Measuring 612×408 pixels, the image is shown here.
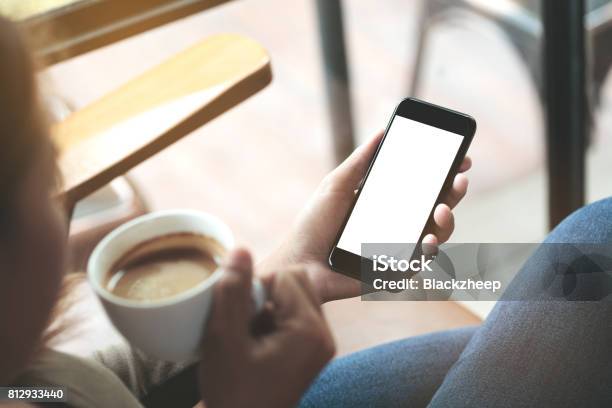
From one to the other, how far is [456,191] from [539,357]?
18 centimetres

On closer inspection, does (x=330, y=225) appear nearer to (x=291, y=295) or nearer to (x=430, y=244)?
(x=430, y=244)

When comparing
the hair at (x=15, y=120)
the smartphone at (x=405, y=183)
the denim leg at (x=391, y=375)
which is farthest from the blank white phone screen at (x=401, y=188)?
the hair at (x=15, y=120)

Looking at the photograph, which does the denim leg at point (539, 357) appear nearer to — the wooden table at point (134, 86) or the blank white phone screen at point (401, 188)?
the blank white phone screen at point (401, 188)

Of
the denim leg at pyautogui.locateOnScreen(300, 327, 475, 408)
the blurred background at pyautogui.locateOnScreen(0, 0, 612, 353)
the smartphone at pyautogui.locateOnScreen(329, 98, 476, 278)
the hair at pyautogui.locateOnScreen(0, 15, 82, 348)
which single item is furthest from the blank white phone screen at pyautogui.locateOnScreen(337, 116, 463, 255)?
the blurred background at pyautogui.locateOnScreen(0, 0, 612, 353)

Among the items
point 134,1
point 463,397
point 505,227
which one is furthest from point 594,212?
point 505,227

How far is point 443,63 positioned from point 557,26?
0.82 meters

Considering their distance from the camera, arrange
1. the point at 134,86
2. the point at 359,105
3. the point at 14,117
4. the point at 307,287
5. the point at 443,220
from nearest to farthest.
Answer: the point at 14,117 → the point at 307,287 → the point at 443,220 → the point at 134,86 → the point at 359,105

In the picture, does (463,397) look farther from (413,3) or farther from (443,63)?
(413,3)

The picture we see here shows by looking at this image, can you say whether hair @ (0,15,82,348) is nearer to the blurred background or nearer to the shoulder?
the shoulder

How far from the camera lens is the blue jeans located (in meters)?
0.59

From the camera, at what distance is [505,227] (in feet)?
4.63

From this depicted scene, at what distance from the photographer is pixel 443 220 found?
0.67 meters

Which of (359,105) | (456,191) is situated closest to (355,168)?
(456,191)

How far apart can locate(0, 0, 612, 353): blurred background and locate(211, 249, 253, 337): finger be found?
0.84 meters
